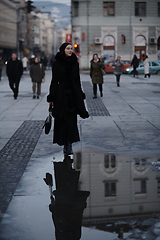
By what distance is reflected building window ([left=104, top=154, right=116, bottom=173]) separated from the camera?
6.47 meters

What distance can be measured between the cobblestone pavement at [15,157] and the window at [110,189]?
113cm

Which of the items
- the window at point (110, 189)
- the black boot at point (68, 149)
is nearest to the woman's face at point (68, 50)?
the black boot at point (68, 149)

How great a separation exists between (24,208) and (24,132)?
202 inches

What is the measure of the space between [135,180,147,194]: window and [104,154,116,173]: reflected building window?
0.60 meters

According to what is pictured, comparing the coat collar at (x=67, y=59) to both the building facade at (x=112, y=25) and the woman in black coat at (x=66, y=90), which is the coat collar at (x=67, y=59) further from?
the building facade at (x=112, y=25)

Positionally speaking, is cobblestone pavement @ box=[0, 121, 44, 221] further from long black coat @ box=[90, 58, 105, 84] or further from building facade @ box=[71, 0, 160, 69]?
building facade @ box=[71, 0, 160, 69]

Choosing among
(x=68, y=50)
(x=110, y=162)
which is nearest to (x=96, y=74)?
(x=68, y=50)

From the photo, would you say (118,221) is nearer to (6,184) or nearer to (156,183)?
(156,183)

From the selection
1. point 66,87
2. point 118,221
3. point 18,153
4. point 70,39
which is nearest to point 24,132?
point 18,153

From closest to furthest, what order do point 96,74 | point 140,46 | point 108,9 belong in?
point 96,74 < point 108,9 < point 140,46

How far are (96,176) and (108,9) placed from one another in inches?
1890

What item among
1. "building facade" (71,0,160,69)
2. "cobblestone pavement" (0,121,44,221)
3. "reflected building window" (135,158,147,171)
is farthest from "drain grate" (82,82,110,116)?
"building facade" (71,0,160,69)

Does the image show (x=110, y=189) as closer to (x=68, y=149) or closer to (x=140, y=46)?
(x=68, y=149)

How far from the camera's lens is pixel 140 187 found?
18.5 ft
